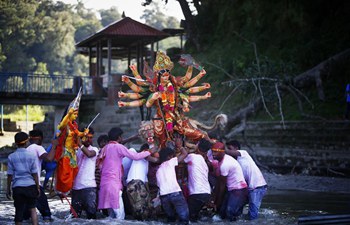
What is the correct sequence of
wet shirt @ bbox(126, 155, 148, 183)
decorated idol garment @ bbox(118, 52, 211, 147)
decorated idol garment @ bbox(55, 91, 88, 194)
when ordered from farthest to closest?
decorated idol garment @ bbox(118, 52, 211, 147) → wet shirt @ bbox(126, 155, 148, 183) → decorated idol garment @ bbox(55, 91, 88, 194)

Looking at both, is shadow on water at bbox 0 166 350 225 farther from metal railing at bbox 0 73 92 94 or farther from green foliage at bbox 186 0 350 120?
metal railing at bbox 0 73 92 94

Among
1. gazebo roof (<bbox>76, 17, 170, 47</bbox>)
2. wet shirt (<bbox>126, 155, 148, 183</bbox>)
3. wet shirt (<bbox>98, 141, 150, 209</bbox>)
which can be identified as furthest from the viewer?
gazebo roof (<bbox>76, 17, 170, 47</bbox>)

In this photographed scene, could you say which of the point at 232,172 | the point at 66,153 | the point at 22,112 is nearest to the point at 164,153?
the point at 232,172

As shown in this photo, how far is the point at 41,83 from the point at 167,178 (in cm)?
2052

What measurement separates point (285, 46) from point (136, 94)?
14796mm

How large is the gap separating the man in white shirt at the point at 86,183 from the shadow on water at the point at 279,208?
0.28 metres

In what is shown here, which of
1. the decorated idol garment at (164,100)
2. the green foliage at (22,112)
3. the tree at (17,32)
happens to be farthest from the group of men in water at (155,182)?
the green foliage at (22,112)

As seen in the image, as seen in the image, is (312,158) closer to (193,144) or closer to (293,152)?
(293,152)

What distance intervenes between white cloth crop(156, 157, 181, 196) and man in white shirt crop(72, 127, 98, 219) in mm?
1138

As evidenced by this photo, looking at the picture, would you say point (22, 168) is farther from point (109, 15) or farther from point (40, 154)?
point (109, 15)

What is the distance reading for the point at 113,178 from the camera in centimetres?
1044

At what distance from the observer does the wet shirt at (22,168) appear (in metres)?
8.90

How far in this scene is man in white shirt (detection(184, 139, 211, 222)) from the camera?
414 inches

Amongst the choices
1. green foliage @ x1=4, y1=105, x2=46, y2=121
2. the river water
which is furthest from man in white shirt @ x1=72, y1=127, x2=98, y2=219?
green foliage @ x1=4, y1=105, x2=46, y2=121
